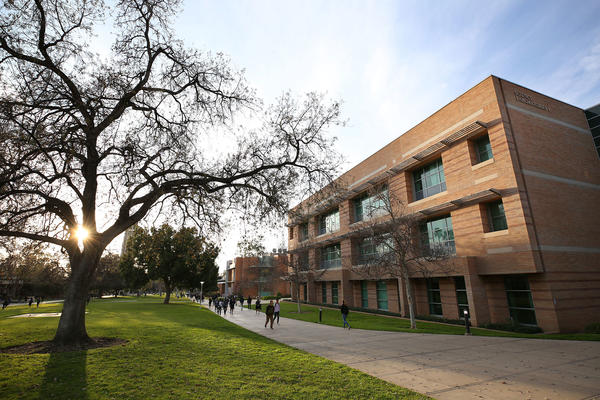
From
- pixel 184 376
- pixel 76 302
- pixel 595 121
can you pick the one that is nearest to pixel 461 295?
pixel 595 121

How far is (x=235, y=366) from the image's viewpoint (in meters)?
8.25

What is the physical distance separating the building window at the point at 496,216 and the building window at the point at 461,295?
4254 millimetres

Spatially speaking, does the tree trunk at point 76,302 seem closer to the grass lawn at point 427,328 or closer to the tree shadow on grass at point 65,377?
the tree shadow on grass at point 65,377

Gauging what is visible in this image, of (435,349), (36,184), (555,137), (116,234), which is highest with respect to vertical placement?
(555,137)

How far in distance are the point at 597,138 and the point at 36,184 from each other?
1343 inches

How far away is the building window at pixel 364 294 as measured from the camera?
102 feet

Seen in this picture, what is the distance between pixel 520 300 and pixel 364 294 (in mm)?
15753

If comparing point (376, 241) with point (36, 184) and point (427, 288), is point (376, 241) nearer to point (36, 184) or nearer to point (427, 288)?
point (427, 288)

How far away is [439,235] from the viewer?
909 inches

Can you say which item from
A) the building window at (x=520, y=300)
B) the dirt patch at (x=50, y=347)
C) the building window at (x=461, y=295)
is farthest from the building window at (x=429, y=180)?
the dirt patch at (x=50, y=347)

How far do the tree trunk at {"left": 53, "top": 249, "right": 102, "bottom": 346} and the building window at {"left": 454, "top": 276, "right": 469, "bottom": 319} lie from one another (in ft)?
70.2

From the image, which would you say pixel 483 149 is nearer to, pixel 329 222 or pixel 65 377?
pixel 329 222

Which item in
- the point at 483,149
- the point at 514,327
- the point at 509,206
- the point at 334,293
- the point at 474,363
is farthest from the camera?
the point at 334,293

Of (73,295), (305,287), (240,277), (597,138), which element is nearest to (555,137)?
(597,138)
